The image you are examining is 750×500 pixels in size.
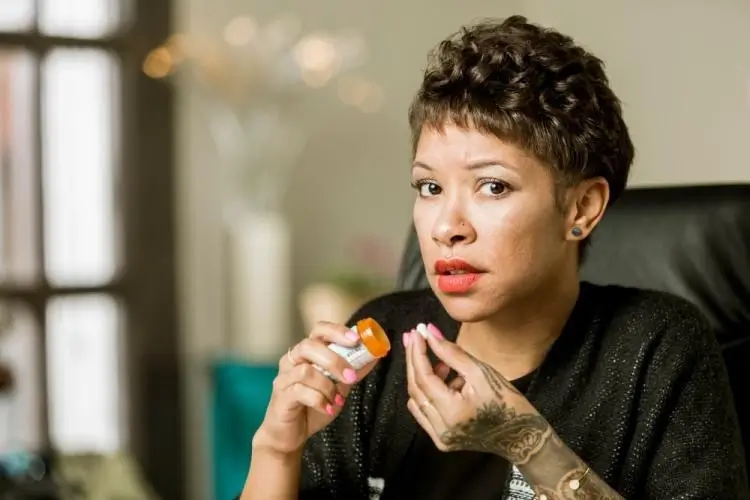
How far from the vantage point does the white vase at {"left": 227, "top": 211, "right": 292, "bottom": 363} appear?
2822 mm

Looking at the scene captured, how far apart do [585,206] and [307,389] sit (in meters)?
0.37

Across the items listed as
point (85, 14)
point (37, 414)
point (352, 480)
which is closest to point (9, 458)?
point (37, 414)

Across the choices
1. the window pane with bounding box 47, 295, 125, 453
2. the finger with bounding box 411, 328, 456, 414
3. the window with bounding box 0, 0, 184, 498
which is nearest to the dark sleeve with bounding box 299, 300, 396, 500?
the finger with bounding box 411, 328, 456, 414

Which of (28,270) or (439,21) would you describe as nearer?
(28,270)

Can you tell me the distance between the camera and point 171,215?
291cm

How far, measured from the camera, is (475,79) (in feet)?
3.52

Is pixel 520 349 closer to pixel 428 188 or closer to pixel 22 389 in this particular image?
pixel 428 188

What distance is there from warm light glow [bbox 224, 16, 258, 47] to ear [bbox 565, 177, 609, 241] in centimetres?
188

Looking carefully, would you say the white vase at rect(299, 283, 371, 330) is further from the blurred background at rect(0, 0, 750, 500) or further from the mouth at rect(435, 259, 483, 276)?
the mouth at rect(435, 259, 483, 276)

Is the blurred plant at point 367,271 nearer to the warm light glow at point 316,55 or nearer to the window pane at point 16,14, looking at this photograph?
the warm light glow at point 316,55

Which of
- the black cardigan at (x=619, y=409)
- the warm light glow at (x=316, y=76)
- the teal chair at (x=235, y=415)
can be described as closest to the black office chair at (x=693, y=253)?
the black cardigan at (x=619, y=409)

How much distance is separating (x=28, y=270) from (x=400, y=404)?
1843mm

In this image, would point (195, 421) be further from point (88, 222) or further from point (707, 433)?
point (707, 433)

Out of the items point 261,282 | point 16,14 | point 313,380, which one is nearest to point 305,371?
point 313,380
